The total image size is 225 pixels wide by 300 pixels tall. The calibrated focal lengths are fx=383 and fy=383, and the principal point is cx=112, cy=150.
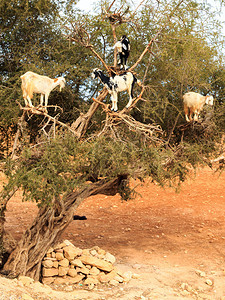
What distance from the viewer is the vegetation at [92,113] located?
699 cm

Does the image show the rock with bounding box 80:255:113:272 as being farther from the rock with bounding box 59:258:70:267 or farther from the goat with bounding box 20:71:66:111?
the goat with bounding box 20:71:66:111

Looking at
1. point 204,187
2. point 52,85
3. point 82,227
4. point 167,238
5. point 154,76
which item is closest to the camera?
point 52,85

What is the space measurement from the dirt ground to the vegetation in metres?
1.22

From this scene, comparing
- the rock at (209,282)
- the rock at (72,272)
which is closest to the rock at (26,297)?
the rock at (72,272)

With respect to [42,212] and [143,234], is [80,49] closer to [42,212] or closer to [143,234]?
[42,212]

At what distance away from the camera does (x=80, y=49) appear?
998 cm

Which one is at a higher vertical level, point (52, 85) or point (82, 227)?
point (52, 85)

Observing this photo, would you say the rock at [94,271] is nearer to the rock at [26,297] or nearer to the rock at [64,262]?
the rock at [64,262]

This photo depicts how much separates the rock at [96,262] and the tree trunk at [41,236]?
758 millimetres

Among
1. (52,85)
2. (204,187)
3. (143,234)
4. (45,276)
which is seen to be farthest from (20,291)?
(204,187)

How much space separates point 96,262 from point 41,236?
1312mm

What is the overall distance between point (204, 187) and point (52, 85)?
578 inches

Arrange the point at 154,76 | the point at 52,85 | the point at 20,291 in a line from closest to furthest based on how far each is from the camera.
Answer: the point at 20,291, the point at 52,85, the point at 154,76

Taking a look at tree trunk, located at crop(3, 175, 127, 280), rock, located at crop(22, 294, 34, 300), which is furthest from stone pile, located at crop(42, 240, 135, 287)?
A: rock, located at crop(22, 294, 34, 300)
